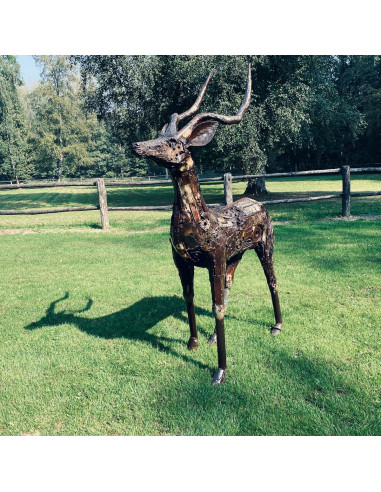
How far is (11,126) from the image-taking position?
4606 cm

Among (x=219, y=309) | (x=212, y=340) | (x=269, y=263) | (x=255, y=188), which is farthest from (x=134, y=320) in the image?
(x=255, y=188)

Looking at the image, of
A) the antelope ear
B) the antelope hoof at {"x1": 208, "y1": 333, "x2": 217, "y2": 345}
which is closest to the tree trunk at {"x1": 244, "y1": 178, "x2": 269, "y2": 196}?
the antelope hoof at {"x1": 208, "y1": 333, "x2": 217, "y2": 345}

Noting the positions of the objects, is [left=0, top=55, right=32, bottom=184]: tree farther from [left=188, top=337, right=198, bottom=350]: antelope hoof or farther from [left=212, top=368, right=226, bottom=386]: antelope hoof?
[left=212, top=368, right=226, bottom=386]: antelope hoof

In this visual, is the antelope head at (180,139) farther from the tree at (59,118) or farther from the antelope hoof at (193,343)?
the tree at (59,118)

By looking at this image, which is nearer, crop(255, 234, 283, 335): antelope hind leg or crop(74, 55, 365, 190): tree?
crop(255, 234, 283, 335): antelope hind leg

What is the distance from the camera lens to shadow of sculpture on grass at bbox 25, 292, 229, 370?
4.01 meters

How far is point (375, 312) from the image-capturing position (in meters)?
4.28

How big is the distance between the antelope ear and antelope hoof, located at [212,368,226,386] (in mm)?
1940

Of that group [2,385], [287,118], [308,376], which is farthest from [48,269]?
[287,118]

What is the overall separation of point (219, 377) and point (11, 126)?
51348mm

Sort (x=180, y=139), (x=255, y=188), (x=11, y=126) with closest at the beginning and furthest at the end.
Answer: (x=180, y=139), (x=255, y=188), (x=11, y=126)

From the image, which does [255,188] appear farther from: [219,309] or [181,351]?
[219,309]

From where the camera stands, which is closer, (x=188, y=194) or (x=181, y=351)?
(x=188, y=194)

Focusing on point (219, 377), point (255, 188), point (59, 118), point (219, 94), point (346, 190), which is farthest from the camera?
point (59, 118)
